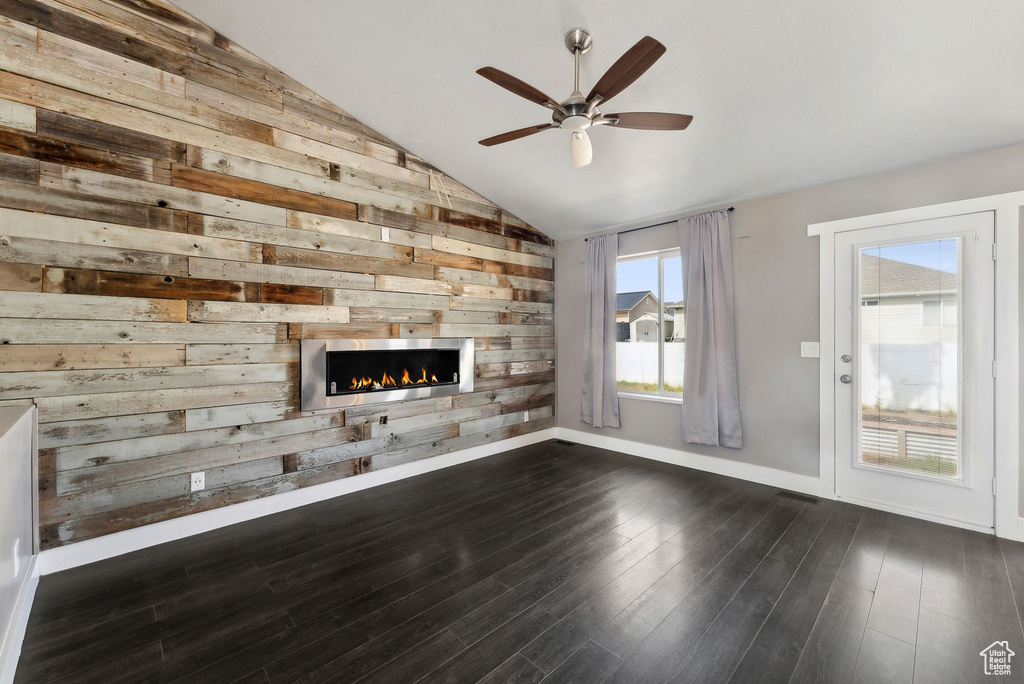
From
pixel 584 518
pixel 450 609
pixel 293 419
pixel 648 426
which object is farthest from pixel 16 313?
pixel 648 426

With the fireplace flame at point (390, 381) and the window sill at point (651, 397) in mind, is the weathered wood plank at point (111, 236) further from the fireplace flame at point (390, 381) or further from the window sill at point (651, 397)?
the window sill at point (651, 397)

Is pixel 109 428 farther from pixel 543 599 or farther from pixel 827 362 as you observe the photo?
pixel 827 362

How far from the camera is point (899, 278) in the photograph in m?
3.13

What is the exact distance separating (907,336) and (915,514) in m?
1.26

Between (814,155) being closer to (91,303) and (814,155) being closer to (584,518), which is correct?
(584,518)

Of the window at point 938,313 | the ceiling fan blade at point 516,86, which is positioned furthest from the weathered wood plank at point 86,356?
the window at point 938,313

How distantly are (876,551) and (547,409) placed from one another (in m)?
3.32

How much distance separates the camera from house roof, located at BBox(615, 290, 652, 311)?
4734mm

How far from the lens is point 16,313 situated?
2.30 m

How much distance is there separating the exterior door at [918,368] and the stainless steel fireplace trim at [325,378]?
3352 millimetres

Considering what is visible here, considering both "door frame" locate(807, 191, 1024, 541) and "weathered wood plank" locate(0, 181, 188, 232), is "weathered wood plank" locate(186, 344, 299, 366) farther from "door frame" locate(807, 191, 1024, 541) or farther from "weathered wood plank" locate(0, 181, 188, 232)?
"door frame" locate(807, 191, 1024, 541)

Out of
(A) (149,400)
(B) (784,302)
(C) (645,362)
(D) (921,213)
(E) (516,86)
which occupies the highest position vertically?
(E) (516,86)

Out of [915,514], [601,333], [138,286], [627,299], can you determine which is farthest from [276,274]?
[915,514]

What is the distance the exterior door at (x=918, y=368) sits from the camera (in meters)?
2.84
